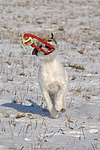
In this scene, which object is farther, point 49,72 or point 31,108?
point 31,108

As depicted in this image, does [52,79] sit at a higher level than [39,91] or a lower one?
higher

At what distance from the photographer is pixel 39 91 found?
7117mm

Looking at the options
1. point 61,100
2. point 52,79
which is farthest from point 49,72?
point 61,100

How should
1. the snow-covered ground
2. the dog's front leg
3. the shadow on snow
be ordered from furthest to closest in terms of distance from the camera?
the shadow on snow → the dog's front leg → the snow-covered ground

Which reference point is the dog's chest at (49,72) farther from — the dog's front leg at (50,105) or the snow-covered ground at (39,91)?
the snow-covered ground at (39,91)

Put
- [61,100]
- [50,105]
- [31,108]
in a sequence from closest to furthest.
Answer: [61,100] → [50,105] → [31,108]

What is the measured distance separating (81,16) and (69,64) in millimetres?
12169

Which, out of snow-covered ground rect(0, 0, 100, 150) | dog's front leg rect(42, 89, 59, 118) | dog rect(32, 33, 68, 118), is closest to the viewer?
snow-covered ground rect(0, 0, 100, 150)

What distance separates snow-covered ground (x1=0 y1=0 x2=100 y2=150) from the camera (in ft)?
12.4

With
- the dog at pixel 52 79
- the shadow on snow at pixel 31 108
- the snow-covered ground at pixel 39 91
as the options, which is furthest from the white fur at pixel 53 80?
the shadow on snow at pixel 31 108

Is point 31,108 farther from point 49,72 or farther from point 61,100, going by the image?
point 49,72

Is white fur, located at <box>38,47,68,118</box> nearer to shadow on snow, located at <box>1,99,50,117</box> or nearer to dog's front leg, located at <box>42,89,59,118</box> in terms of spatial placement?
dog's front leg, located at <box>42,89,59,118</box>

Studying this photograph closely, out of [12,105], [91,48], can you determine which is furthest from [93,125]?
[91,48]

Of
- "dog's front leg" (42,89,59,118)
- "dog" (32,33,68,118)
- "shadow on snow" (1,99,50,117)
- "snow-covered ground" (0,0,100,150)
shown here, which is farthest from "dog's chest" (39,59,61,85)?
"shadow on snow" (1,99,50,117)
